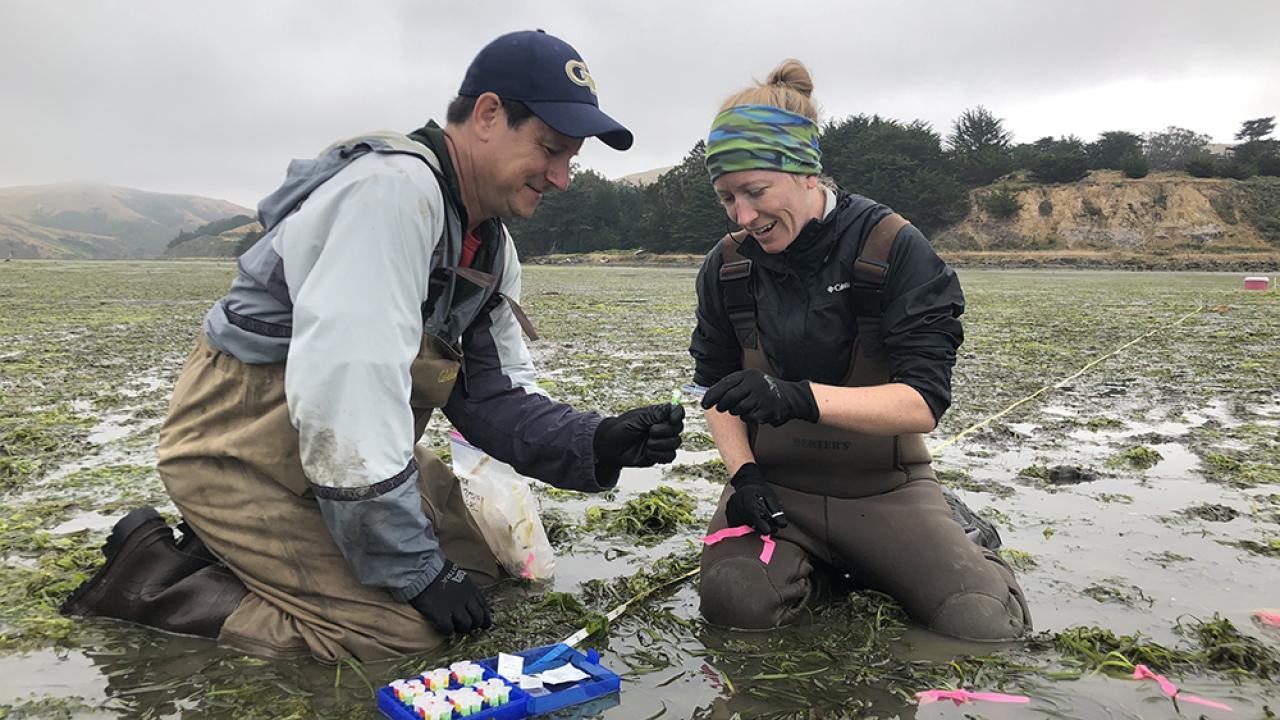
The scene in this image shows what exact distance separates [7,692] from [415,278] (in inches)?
63.0

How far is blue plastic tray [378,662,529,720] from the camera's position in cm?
226

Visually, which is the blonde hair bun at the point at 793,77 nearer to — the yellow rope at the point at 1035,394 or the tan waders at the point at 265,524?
the tan waders at the point at 265,524

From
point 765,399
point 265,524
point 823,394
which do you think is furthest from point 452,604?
point 823,394

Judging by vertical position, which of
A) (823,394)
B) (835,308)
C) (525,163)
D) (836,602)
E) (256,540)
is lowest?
(836,602)

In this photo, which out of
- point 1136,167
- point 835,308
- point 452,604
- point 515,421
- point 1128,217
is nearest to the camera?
point 452,604

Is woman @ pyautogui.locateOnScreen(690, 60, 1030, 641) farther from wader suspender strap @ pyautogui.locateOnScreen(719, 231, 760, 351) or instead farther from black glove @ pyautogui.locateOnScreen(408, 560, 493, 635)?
black glove @ pyautogui.locateOnScreen(408, 560, 493, 635)

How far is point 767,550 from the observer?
3.13 metres

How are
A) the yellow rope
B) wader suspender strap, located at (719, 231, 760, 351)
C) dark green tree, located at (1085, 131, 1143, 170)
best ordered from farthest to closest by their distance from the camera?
1. dark green tree, located at (1085, 131, 1143, 170)
2. the yellow rope
3. wader suspender strap, located at (719, 231, 760, 351)

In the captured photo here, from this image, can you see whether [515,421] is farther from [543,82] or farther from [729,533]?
[543,82]

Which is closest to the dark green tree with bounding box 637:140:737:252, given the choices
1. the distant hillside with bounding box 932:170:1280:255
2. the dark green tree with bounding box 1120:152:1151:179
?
the distant hillside with bounding box 932:170:1280:255

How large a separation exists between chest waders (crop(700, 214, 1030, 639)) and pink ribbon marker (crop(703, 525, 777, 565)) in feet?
0.08

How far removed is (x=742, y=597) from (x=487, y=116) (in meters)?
1.79

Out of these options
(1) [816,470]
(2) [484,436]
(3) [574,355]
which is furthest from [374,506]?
(3) [574,355]

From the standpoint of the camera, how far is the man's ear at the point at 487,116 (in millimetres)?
2854
